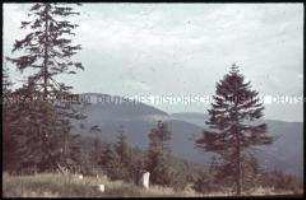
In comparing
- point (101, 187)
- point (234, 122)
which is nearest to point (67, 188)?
point (101, 187)

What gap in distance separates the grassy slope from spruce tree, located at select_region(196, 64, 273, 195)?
22677mm

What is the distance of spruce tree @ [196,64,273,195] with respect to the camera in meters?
35.2

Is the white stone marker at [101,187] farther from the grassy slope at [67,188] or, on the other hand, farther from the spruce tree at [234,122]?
the spruce tree at [234,122]

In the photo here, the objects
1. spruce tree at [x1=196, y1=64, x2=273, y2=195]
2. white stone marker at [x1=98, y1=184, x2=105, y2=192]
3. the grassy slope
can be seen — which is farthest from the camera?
spruce tree at [x1=196, y1=64, x2=273, y2=195]

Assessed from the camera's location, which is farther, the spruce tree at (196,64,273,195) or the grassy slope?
the spruce tree at (196,64,273,195)

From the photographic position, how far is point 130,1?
10.7m

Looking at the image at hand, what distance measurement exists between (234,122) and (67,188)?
25.2 metres

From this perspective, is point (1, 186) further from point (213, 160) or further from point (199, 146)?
point (199, 146)

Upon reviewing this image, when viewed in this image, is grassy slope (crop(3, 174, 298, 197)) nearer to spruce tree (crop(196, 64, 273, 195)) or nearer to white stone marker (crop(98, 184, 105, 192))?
white stone marker (crop(98, 184, 105, 192))

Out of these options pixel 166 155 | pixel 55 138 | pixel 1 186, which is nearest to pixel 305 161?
pixel 1 186

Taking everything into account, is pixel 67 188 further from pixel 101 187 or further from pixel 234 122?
pixel 234 122

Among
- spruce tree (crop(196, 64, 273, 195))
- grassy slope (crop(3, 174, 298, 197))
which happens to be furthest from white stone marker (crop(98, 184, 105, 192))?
spruce tree (crop(196, 64, 273, 195))

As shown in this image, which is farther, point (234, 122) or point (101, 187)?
point (234, 122)

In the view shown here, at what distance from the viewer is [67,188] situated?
11.3m
